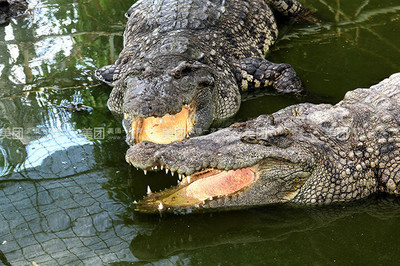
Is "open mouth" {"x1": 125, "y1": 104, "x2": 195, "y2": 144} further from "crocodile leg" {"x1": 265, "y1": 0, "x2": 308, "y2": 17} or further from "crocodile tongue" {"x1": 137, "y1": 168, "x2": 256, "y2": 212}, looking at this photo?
"crocodile leg" {"x1": 265, "y1": 0, "x2": 308, "y2": 17}

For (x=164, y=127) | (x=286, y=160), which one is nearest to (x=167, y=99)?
(x=164, y=127)

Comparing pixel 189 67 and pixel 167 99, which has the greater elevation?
pixel 189 67

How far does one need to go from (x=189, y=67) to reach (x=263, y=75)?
1.19 meters

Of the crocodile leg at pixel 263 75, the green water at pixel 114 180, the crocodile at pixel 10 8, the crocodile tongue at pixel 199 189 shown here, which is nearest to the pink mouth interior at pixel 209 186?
the crocodile tongue at pixel 199 189

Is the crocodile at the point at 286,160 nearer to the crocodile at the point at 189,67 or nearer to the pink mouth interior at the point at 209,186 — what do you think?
the pink mouth interior at the point at 209,186

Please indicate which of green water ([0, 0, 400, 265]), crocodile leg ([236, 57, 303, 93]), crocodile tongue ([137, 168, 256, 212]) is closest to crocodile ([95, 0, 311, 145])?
crocodile leg ([236, 57, 303, 93])

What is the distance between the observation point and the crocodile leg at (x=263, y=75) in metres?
5.77

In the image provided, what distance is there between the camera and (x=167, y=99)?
182 inches

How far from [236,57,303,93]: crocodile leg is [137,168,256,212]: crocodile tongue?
2.09m

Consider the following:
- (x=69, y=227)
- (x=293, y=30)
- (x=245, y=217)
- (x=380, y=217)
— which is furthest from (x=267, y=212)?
(x=293, y=30)

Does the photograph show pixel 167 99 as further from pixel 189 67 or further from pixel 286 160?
pixel 286 160

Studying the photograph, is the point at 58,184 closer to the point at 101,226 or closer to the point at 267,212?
the point at 101,226

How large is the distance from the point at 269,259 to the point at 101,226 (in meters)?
1.28

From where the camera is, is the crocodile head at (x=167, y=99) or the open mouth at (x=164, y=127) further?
the open mouth at (x=164, y=127)
